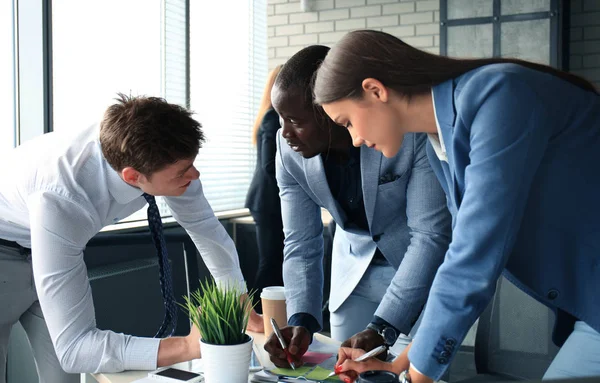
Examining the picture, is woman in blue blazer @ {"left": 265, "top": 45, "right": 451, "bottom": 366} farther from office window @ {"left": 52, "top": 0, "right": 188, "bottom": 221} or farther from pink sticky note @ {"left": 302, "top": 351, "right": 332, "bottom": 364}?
office window @ {"left": 52, "top": 0, "right": 188, "bottom": 221}

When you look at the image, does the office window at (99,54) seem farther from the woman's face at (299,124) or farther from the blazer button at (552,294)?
the blazer button at (552,294)

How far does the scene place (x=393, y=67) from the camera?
46.2 inches

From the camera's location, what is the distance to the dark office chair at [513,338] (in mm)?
1820

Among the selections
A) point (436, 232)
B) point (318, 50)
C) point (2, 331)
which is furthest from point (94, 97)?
point (436, 232)

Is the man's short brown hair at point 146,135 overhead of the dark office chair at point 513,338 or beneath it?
overhead

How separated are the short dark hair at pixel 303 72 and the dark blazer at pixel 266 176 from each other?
1.79m

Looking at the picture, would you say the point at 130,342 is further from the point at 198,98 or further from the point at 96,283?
the point at 198,98

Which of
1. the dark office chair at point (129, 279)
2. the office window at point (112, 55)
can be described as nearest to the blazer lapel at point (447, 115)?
the dark office chair at point (129, 279)

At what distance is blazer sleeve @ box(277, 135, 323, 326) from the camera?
1793 mm

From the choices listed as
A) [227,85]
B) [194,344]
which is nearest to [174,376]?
[194,344]

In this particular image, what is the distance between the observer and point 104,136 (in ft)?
5.41

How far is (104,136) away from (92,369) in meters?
0.59

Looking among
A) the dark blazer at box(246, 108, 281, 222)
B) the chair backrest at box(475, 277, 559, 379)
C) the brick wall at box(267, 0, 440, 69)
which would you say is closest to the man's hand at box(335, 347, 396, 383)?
the chair backrest at box(475, 277, 559, 379)

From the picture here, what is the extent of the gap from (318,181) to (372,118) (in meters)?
0.55
